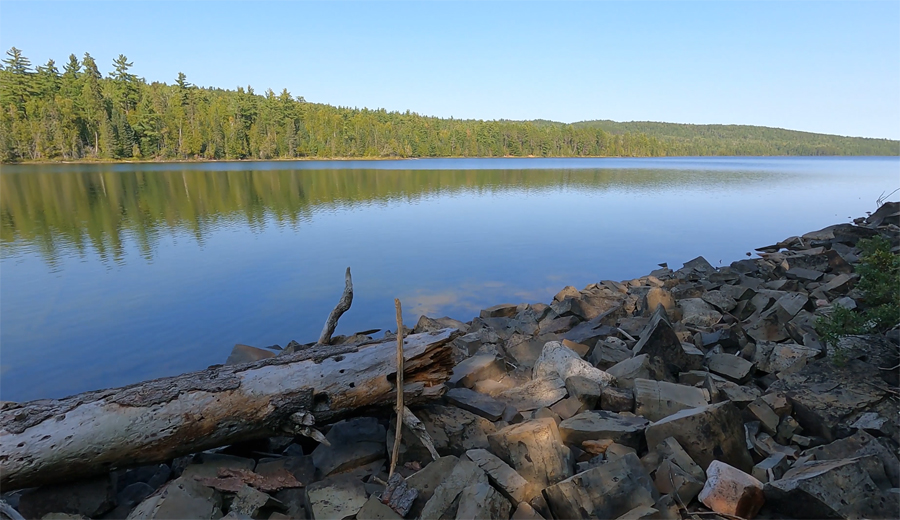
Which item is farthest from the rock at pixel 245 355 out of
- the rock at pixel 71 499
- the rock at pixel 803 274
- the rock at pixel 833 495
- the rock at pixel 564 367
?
the rock at pixel 803 274

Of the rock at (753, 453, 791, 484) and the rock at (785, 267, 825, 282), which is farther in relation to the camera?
the rock at (785, 267, 825, 282)

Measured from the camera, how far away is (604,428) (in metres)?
4.40

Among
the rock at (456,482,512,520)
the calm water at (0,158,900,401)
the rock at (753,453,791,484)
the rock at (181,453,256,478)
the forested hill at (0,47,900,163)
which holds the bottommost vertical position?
the calm water at (0,158,900,401)

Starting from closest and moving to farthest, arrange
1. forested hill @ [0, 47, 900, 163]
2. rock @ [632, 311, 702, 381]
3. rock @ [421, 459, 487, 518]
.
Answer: rock @ [421, 459, 487, 518]
rock @ [632, 311, 702, 381]
forested hill @ [0, 47, 900, 163]

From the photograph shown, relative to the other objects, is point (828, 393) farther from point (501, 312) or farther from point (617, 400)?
point (501, 312)

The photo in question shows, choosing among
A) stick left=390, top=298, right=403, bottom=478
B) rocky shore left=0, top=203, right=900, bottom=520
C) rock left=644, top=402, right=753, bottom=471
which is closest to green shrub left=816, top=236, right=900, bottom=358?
rocky shore left=0, top=203, right=900, bottom=520

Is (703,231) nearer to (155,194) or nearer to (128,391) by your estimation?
(128,391)

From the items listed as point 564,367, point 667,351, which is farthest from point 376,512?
point 667,351

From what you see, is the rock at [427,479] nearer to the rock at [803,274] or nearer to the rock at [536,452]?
the rock at [536,452]

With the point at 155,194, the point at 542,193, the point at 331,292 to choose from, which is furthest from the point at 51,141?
the point at 331,292

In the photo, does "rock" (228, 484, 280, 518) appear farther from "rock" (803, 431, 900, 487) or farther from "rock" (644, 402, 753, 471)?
"rock" (803, 431, 900, 487)

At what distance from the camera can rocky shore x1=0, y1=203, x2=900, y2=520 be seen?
3520 millimetres

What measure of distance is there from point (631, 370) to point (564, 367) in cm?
73

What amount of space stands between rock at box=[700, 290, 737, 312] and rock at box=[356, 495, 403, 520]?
23.1ft
